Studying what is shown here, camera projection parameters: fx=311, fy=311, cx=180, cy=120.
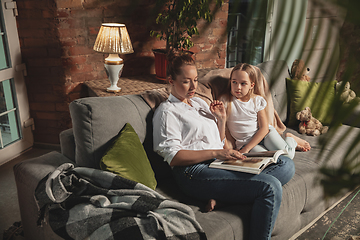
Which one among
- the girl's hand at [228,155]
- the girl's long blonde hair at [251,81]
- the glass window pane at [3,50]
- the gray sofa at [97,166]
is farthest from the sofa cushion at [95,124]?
the glass window pane at [3,50]

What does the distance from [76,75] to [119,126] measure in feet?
4.81

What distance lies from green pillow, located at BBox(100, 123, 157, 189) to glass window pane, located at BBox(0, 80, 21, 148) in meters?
1.75

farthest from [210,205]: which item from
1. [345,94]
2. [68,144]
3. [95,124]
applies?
[345,94]

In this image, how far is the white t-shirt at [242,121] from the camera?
2.19m

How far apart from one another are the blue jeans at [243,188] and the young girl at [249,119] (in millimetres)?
424

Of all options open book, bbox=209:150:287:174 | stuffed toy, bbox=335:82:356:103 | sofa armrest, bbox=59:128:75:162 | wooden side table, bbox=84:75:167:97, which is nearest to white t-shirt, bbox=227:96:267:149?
open book, bbox=209:150:287:174

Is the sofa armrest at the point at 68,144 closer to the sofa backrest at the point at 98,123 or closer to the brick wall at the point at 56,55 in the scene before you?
the sofa backrest at the point at 98,123

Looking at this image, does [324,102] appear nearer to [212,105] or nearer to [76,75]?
[212,105]

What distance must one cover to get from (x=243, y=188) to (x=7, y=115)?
2368mm

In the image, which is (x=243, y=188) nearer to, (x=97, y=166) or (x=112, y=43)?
(x=97, y=166)

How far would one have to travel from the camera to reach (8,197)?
235 cm

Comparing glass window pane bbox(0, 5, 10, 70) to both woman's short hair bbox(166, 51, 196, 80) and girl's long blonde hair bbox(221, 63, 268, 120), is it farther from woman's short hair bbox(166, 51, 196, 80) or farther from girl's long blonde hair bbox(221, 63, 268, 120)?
girl's long blonde hair bbox(221, 63, 268, 120)

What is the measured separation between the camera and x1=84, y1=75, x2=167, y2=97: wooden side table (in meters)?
2.70

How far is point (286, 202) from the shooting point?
1757 millimetres
